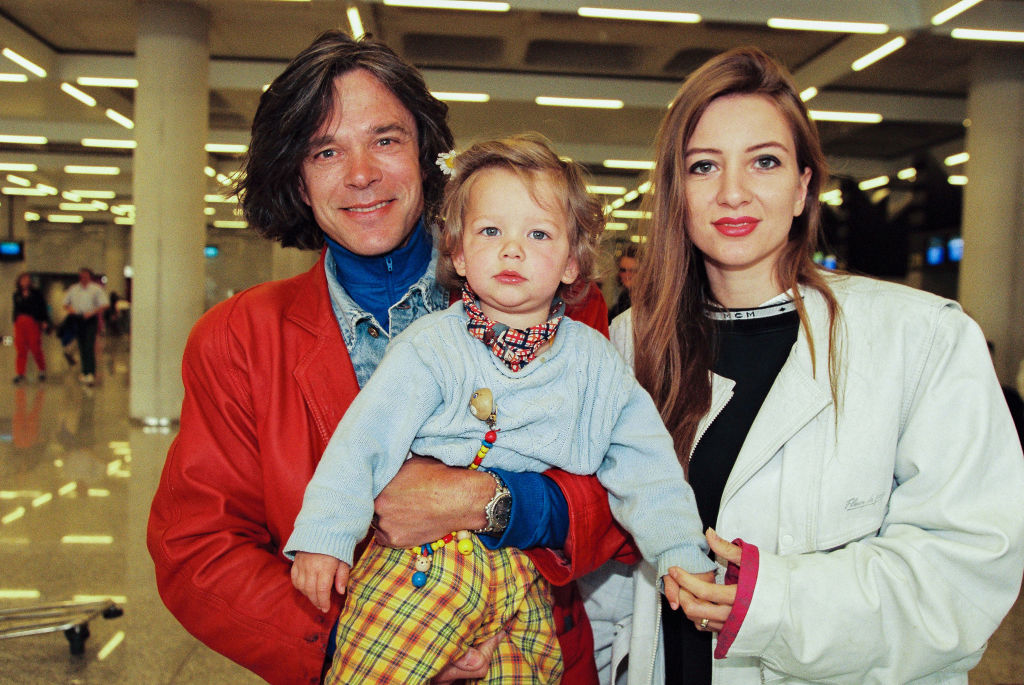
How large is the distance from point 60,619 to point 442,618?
10.3 feet

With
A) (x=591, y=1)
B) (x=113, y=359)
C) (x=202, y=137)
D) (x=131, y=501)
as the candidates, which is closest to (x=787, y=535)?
(x=131, y=501)

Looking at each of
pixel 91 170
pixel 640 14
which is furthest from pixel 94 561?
pixel 91 170

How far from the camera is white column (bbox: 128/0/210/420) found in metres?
9.78

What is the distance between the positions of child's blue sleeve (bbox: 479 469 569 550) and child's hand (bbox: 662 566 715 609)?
0.23 m

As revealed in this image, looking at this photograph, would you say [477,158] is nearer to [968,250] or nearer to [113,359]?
[968,250]

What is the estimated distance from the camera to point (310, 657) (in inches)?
65.8

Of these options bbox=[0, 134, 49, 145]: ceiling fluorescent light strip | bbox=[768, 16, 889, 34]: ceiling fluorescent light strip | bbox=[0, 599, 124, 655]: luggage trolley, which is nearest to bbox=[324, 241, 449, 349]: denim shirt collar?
bbox=[0, 599, 124, 655]: luggage trolley

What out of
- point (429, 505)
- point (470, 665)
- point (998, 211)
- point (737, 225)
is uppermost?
point (998, 211)

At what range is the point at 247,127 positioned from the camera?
17.6m

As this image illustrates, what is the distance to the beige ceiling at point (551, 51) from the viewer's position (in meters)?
9.32

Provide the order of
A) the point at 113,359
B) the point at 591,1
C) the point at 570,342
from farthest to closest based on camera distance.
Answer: the point at 113,359, the point at 591,1, the point at 570,342

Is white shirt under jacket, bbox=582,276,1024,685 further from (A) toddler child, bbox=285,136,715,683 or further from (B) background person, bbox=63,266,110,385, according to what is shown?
(B) background person, bbox=63,266,110,385

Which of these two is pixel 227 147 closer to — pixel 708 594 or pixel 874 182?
pixel 874 182

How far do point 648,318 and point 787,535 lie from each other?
26.9 inches
